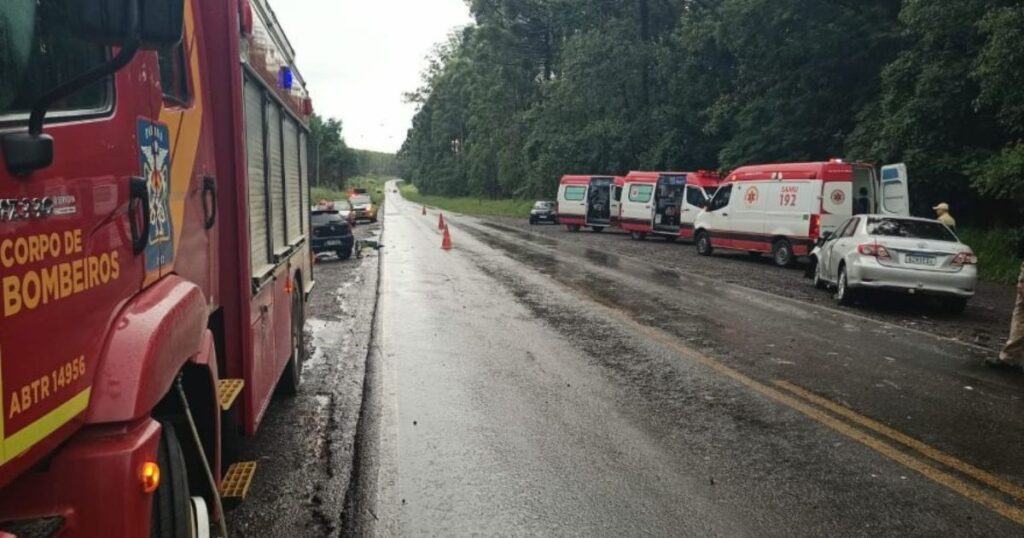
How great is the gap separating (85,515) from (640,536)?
2741 mm

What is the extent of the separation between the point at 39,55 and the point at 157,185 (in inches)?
35.7

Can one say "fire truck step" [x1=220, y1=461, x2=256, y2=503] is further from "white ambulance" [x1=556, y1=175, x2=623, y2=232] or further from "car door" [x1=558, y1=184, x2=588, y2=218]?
"car door" [x1=558, y1=184, x2=588, y2=218]

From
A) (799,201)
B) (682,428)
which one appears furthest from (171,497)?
(799,201)

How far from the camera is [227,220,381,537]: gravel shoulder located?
4.49 m

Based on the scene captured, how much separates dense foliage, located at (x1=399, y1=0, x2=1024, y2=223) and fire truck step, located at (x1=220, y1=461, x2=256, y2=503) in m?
16.9

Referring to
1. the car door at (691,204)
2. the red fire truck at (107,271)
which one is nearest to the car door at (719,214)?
the car door at (691,204)

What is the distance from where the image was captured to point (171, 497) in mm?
2760

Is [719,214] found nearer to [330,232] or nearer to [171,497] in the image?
[330,232]

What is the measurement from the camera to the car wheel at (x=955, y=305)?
495 inches

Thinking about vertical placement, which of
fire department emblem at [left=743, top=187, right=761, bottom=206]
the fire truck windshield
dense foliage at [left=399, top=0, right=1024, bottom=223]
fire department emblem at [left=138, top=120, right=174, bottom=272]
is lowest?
fire department emblem at [left=743, top=187, right=761, bottom=206]

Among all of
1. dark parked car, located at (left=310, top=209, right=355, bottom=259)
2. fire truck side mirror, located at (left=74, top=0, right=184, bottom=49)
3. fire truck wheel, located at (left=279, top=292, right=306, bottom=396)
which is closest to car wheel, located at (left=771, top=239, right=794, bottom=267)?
dark parked car, located at (left=310, top=209, right=355, bottom=259)

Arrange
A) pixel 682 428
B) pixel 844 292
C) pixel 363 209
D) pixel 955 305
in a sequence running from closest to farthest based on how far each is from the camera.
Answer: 1. pixel 682 428
2. pixel 955 305
3. pixel 844 292
4. pixel 363 209

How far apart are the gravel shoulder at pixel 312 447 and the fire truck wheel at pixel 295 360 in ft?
0.37

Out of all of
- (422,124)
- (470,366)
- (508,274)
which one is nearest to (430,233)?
(508,274)
